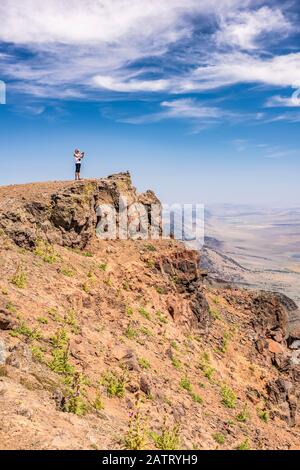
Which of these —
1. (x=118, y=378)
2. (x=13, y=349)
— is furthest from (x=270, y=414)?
(x=13, y=349)

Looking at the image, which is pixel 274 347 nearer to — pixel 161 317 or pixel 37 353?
pixel 161 317

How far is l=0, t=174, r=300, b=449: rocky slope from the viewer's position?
1105 cm

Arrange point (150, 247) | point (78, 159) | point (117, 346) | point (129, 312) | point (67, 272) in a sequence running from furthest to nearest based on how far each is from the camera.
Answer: point (150, 247) → point (78, 159) → point (129, 312) → point (67, 272) → point (117, 346)

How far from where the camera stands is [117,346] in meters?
17.5

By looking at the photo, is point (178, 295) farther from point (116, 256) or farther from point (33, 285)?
point (33, 285)

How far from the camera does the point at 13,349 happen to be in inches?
501

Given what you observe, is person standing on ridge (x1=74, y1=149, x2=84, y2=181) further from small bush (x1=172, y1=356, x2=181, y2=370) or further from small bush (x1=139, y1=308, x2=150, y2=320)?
small bush (x1=172, y1=356, x2=181, y2=370)

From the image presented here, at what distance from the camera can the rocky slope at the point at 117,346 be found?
36.2ft

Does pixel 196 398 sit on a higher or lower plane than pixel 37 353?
lower

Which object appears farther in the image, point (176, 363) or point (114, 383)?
point (176, 363)

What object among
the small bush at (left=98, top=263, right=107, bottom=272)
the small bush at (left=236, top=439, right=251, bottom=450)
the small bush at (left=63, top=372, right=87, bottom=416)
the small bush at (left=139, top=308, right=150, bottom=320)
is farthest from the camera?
the small bush at (left=98, top=263, right=107, bottom=272)

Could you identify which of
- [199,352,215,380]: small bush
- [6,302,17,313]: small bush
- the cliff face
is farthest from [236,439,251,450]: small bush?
the cliff face

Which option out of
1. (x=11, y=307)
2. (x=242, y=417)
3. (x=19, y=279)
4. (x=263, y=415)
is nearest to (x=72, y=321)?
(x=11, y=307)
